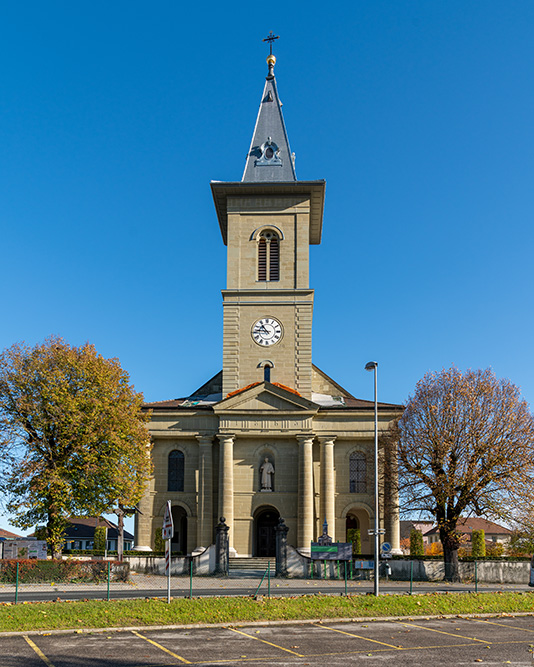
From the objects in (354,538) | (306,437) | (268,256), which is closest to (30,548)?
(306,437)

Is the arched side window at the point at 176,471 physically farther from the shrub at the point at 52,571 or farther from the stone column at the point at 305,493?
the shrub at the point at 52,571

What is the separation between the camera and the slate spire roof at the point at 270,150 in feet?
183

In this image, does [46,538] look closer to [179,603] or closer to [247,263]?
[179,603]

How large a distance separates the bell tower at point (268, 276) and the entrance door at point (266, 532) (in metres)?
8.72

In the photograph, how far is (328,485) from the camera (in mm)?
48375

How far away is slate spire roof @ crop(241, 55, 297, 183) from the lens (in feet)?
183

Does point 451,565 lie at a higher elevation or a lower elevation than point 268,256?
lower

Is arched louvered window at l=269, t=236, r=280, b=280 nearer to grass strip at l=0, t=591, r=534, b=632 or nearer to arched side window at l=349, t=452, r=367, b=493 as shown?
arched side window at l=349, t=452, r=367, b=493

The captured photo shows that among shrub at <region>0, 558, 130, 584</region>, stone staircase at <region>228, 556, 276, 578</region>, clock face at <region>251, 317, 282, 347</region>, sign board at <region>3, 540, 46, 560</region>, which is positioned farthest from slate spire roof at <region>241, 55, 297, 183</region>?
shrub at <region>0, 558, 130, 584</region>

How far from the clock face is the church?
7 centimetres

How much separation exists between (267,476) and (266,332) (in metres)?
10.5

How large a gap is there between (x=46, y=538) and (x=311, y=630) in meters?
23.6

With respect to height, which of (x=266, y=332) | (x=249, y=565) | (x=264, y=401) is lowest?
(x=249, y=565)

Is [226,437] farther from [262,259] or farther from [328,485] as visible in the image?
[262,259]
